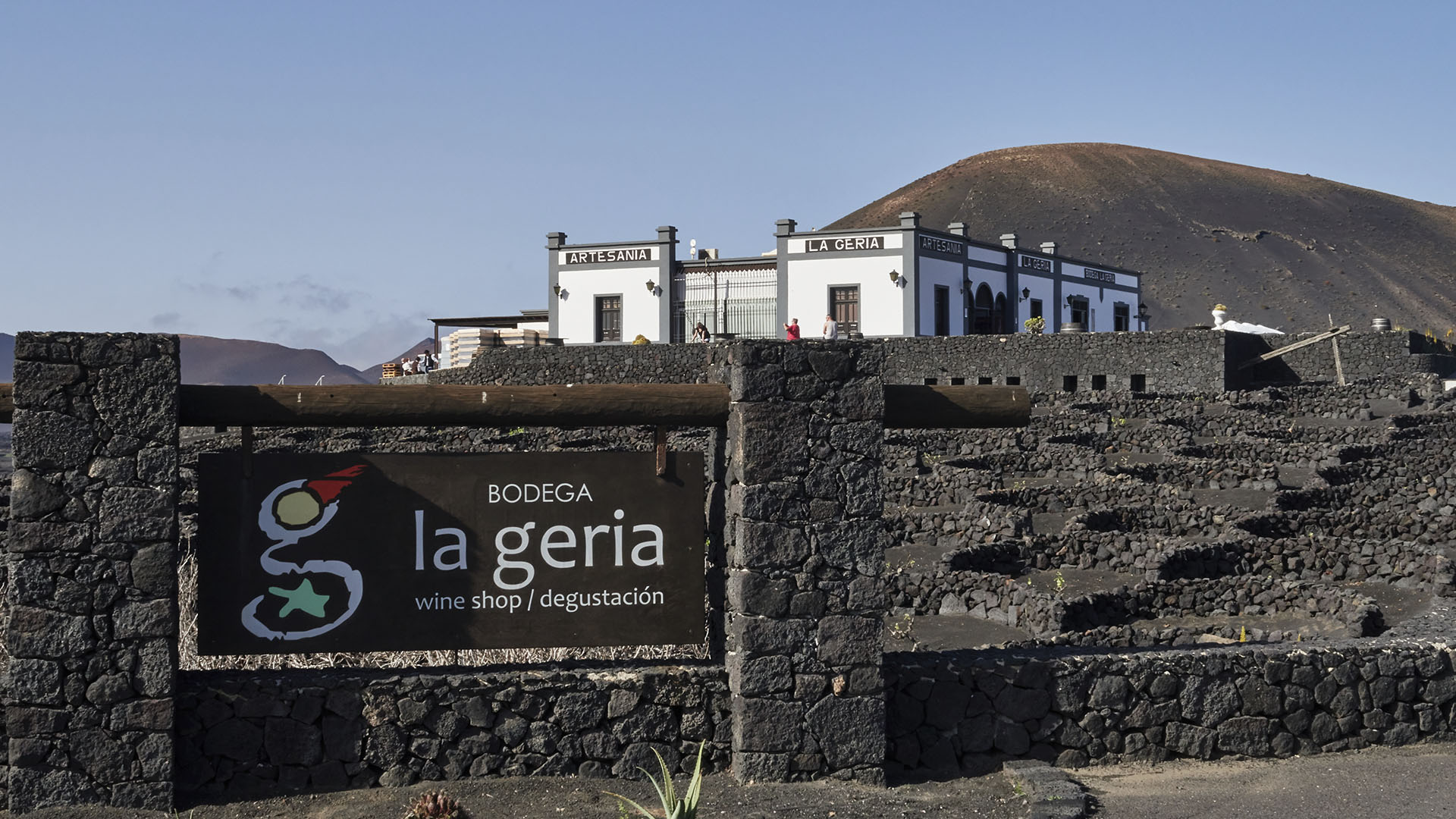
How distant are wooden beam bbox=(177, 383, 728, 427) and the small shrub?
6.99ft

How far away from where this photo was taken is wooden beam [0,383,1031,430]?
7840 millimetres

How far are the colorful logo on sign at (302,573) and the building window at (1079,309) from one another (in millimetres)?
40137

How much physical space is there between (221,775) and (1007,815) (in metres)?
4.58

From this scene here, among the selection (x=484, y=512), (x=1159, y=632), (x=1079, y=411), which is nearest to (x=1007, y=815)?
(x=484, y=512)

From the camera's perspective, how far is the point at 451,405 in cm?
803

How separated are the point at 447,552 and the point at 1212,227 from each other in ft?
341

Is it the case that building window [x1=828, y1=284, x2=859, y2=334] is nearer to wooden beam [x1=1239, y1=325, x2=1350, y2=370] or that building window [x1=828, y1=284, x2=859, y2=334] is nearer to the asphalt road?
wooden beam [x1=1239, y1=325, x2=1350, y2=370]

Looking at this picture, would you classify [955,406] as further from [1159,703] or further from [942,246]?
[942,246]

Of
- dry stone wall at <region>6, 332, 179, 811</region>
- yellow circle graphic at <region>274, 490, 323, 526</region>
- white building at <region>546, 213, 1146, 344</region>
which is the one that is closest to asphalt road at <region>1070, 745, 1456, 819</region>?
yellow circle graphic at <region>274, 490, 323, 526</region>

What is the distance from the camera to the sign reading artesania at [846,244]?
129 feet

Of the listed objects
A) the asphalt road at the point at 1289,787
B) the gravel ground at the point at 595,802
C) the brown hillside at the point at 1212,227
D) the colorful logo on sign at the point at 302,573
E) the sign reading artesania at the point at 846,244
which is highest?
the brown hillside at the point at 1212,227

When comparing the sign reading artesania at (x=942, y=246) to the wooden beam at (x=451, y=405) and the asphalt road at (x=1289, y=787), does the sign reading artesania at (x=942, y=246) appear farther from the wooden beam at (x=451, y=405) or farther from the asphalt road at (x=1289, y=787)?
the wooden beam at (x=451, y=405)

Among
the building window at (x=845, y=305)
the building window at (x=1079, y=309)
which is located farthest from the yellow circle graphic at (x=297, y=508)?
the building window at (x=1079, y=309)

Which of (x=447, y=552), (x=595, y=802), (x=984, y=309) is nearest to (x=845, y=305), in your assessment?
(x=984, y=309)
